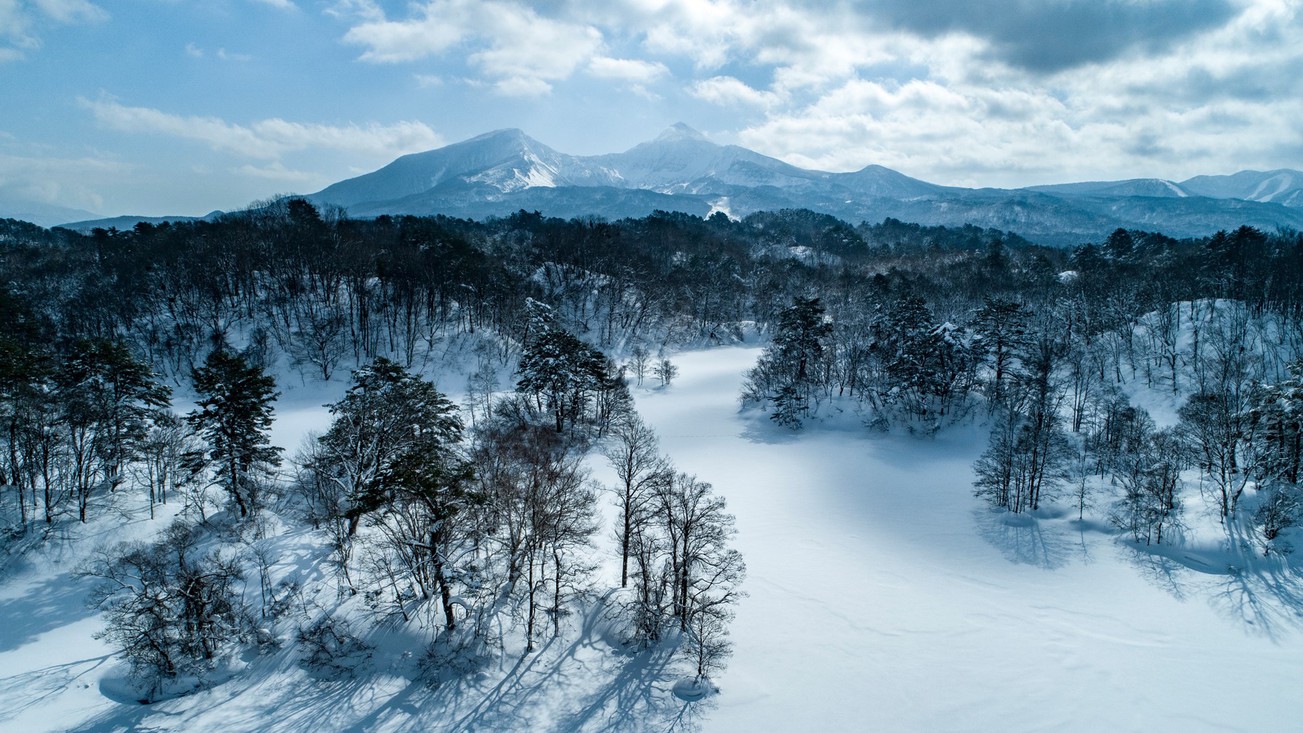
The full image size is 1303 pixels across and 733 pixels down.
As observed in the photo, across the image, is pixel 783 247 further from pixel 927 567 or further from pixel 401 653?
pixel 401 653

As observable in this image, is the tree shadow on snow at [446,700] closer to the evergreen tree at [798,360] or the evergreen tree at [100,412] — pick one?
the evergreen tree at [100,412]

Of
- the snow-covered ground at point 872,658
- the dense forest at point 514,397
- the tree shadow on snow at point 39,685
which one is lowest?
the snow-covered ground at point 872,658

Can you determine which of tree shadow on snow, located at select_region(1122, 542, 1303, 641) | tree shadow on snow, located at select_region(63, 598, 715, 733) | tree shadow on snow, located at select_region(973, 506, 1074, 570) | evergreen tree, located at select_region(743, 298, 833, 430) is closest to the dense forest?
evergreen tree, located at select_region(743, 298, 833, 430)

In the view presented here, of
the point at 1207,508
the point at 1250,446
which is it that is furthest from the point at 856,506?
the point at 1250,446

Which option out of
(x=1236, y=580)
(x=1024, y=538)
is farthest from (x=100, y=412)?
(x=1236, y=580)

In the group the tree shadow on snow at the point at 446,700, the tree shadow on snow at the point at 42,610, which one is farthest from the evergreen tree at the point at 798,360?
the tree shadow on snow at the point at 42,610
